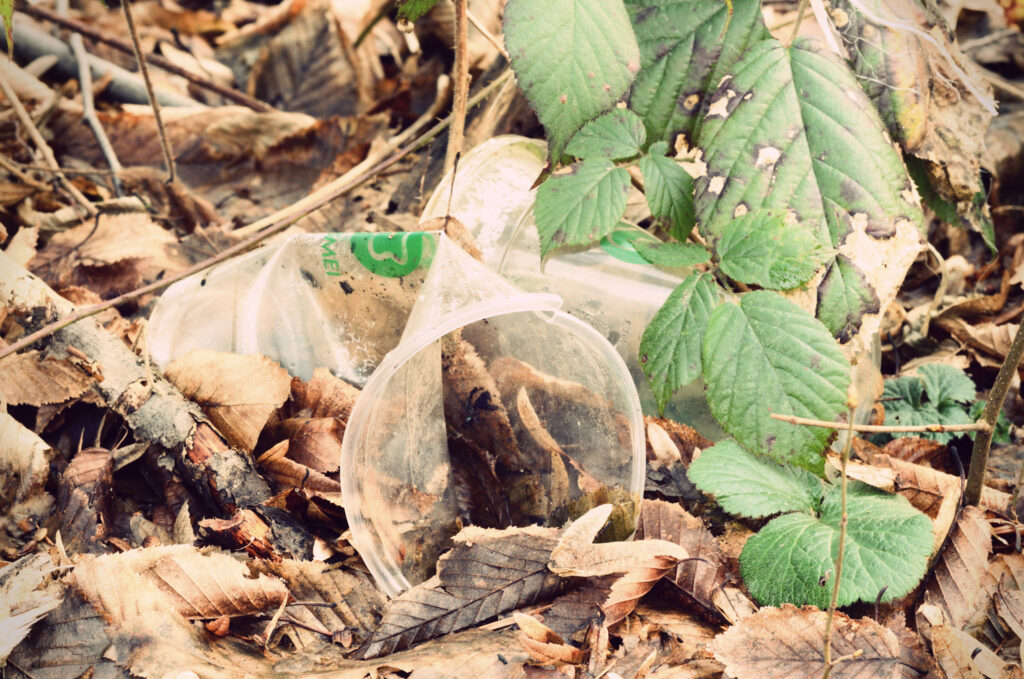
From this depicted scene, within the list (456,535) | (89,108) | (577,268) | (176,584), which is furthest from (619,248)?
(89,108)

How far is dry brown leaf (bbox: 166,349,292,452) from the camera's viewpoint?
50.6 inches

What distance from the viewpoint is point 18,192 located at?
1797 mm

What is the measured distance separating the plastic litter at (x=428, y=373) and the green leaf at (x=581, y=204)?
0.40ft

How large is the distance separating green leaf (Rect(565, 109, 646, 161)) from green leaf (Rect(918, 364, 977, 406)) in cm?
79

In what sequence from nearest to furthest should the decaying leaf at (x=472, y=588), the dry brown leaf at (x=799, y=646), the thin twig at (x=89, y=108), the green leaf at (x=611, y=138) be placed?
the dry brown leaf at (x=799, y=646) → the decaying leaf at (x=472, y=588) → the green leaf at (x=611, y=138) → the thin twig at (x=89, y=108)

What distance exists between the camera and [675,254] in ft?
4.20

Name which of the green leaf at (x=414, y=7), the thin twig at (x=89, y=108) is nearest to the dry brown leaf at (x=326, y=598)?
the green leaf at (x=414, y=7)

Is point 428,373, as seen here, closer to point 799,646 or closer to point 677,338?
point 677,338

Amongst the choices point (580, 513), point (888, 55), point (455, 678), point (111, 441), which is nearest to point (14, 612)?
point (111, 441)

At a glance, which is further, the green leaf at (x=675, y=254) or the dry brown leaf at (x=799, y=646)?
the green leaf at (x=675, y=254)

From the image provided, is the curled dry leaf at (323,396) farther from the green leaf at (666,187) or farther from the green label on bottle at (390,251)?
the green leaf at (666,187)

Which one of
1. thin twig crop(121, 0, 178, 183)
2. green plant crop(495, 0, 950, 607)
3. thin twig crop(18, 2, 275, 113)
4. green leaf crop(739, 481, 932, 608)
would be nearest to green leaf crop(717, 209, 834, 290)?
green plant crop(495, 0, 950, 607)

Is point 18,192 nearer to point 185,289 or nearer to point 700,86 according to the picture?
point 185,289

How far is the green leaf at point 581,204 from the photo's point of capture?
1.22 metres
